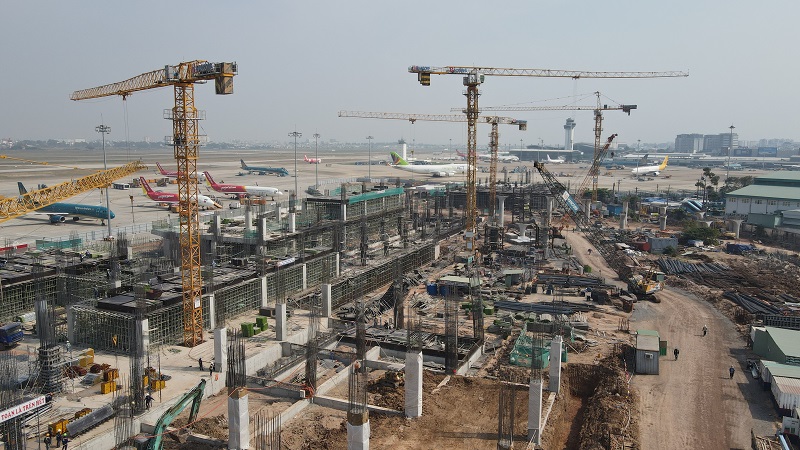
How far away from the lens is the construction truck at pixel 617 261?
38875 mm

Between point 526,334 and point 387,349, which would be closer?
point 387,349

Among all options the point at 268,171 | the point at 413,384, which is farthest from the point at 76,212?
the point at 268,171

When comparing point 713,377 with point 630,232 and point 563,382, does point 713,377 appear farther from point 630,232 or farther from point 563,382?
point 630,232

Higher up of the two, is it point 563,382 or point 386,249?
point 386,249

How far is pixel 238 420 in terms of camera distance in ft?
57.1

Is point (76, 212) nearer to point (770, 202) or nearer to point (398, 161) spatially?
point (770, 202)

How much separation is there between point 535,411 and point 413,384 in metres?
4.23

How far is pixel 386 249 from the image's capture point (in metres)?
44.4

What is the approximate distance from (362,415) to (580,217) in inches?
1551

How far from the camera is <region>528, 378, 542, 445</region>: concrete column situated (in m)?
19.1

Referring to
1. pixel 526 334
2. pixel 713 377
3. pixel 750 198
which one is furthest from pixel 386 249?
pixel 750 198

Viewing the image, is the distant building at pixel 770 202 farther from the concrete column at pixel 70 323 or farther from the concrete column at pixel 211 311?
the concrete column at pixel 70 323

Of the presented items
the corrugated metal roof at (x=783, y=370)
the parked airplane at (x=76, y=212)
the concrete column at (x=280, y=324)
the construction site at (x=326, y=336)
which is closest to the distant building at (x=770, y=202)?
the construction site at (x=326, y=336)

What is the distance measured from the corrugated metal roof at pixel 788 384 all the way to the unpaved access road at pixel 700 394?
0.95 metres
